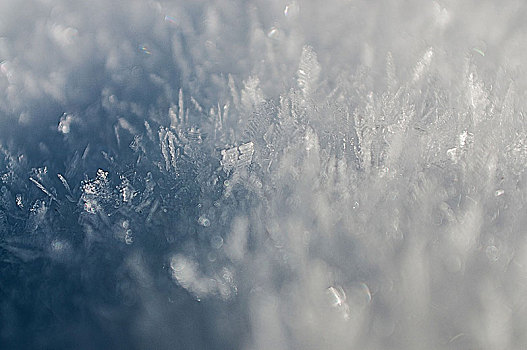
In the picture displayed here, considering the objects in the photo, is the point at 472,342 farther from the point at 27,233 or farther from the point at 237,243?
the point at 27,233

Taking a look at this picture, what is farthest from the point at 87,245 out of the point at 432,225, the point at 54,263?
the point at 432,225

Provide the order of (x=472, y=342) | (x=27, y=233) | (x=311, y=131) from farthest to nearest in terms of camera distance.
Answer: (x=27, y=233)
(x=311, y=131)
(x=472, y=342)

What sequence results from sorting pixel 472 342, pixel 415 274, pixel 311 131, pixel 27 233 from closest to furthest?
pixel 472 342 < pixel 415 274 < pixel 311 131 < pixel 27 233

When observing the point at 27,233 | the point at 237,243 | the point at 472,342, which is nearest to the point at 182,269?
the point at 237,243

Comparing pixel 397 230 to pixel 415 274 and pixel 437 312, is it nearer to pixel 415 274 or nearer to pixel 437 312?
pixel 415 274

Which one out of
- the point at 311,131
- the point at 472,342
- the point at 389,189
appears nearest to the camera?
the point at 472,342

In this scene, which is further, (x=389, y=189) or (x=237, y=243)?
(x=237, y=243)

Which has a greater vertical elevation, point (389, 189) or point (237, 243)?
point (389, 189)

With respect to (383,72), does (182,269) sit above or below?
below

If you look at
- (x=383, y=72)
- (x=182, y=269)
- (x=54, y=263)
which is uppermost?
(x=383, y=72)
